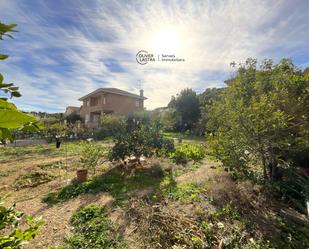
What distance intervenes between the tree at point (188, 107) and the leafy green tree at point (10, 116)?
29644 millimetres

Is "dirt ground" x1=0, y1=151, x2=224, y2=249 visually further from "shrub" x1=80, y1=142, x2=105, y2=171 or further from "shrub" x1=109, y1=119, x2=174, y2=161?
"shrub" x1=109, y1=119, x2=174, y2=161

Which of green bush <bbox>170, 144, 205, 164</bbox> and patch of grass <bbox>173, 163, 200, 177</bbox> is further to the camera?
green bush <bbox>170, 144, 205, 164</bbox>

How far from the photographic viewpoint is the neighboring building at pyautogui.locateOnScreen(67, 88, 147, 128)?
2717 centimetres

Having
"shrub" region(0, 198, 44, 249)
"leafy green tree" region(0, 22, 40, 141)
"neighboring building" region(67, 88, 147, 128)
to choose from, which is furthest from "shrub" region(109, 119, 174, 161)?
"neighboring building" region(67, 88, 147, 128)

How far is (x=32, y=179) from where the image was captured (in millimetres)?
7875

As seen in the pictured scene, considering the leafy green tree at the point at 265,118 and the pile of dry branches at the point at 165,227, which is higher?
the leafy green tree at the point at 265,118

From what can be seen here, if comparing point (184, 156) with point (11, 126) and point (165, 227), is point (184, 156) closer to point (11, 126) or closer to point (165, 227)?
point (165, 227)

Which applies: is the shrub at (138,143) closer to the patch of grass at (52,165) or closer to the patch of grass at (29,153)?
the patch of grass at (52,165)

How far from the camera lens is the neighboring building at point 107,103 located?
89.1 feet

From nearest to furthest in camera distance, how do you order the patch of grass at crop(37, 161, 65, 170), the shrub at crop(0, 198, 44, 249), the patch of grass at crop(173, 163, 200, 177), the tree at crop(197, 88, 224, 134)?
the shrub at crop(0, 198, 44, 249) < the tree at crop(197, 88, 224, 134) < the patch of grass at crop(173, 163, 200, 177) < the patch of grass at crop(37, 161, 65, 170)

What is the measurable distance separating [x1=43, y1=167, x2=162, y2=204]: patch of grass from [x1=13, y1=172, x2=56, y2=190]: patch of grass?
1745 mm

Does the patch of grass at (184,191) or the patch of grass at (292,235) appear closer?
the patch of grass at (292,235)

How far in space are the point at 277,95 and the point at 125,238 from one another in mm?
6191

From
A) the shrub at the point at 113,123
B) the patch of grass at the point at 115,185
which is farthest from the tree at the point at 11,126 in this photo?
the shrub at the point at 113,123
